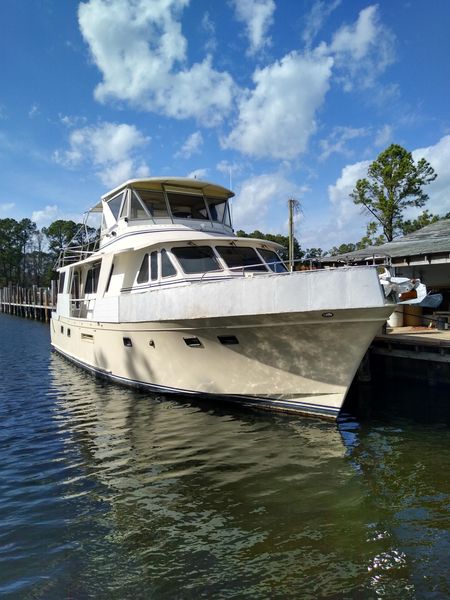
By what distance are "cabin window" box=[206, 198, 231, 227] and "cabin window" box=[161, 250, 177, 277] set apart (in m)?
3.00

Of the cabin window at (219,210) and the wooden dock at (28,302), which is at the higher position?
the cabin window at (219,210)

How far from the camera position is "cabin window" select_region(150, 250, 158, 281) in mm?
9375

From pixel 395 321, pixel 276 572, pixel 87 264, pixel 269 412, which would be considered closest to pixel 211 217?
pixel 87 264

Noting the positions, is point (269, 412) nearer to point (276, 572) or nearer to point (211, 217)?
point (276, 572)

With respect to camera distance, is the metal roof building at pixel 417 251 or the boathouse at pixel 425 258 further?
the boathouse at pixel 425 258

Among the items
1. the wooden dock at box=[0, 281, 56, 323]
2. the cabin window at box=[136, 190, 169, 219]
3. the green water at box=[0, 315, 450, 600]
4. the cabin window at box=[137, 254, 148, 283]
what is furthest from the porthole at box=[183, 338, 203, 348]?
the wooden dock at box=[0, 281, 56, 323]

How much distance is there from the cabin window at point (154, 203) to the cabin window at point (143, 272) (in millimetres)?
1752

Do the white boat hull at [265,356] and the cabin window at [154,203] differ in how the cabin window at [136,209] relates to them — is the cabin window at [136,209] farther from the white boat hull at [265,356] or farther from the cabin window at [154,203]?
the white boat hull at [265,356]

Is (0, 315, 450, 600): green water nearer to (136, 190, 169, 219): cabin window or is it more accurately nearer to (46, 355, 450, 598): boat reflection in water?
(46, 355, 450, 598): boat reflection in water

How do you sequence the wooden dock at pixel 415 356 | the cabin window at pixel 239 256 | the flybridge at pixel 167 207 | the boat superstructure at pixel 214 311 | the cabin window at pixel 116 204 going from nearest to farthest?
the boat superstructure at pixel 214 311, the cabin window at pixel 239 256, the wooden dock at pixel 415 356, the flybridge at pixel 167 207, the cabin window at pixel 116 204

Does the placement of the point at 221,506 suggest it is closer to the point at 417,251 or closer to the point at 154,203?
the point at 154,203

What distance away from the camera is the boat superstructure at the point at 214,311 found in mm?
7008

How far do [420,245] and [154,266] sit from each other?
34.3 ft

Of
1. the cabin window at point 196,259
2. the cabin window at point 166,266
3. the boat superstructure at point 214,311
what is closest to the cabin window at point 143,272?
the boat superstructure at point 214,311
